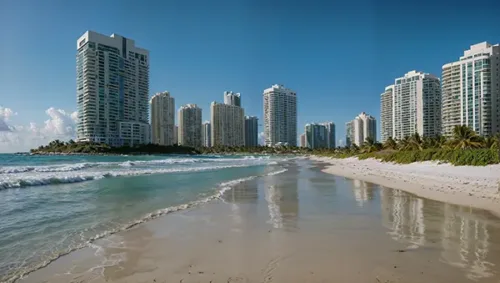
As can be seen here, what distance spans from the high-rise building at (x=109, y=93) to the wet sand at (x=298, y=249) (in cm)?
13816

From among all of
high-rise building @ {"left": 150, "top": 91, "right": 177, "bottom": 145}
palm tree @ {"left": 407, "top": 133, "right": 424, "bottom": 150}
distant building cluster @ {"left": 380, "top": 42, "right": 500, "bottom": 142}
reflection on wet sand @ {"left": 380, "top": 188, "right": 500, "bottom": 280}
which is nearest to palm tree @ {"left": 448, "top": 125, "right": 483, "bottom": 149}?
palm tree @ {"left": 407, "top": 133, "right": 424, "bottom": 150}

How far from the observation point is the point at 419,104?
103062 mm

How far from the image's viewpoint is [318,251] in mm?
5848

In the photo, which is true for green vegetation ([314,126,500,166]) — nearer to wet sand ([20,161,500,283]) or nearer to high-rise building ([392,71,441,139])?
wet sand ([20,161,500,283])

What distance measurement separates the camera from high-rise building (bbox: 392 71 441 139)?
103 metres

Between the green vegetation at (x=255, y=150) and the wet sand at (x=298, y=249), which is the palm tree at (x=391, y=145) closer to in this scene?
the wet sand at (x=298, y=249)

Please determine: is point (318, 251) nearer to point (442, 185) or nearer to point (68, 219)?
point (68, 219)

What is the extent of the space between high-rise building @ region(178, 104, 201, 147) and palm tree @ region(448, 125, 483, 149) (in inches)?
6193

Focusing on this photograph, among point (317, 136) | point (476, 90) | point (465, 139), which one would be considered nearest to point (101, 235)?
point (465, 139)

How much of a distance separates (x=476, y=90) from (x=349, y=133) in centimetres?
9923

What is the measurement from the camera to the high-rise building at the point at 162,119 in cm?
17112

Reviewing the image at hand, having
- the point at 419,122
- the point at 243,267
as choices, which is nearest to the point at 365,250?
the point at 243,267

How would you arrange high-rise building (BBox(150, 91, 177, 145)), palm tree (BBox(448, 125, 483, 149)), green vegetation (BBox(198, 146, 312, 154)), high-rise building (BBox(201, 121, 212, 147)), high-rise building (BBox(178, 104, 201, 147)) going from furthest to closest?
high-rise building (BBox(201, 121, 212, 147)) < high-rise building (BBox(178, 104, 201, 147)) < high-rise building (BBox(150, 91, 177, 145)) < green vegetation (BBox(198, 146, 312, 154)) < palm tree (BBox(448, 125, 483, 149))

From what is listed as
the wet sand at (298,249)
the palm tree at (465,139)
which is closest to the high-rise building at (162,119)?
the palm tree at (465,139)
